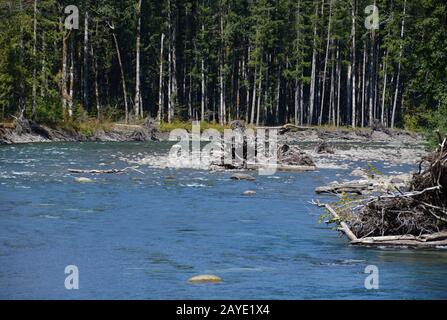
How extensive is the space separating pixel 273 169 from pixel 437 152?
61.7ft

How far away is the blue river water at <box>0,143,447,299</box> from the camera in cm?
1490

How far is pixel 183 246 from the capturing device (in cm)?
1894

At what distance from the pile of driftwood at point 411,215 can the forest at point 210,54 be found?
42.1 m

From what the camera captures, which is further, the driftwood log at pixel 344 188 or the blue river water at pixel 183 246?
the driftwood log at pixel 344 188

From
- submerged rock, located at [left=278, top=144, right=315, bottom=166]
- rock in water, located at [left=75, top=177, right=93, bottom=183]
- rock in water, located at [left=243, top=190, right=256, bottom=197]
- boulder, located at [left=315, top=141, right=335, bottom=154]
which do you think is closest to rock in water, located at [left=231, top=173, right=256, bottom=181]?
submerged rock, located at [left=278, top=144, right=315, bottom=166]

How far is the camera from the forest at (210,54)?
214 ft

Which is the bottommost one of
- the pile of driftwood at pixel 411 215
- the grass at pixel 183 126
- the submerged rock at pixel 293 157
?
the grass at pixel 183 126

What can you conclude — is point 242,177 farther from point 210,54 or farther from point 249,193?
point 210,54

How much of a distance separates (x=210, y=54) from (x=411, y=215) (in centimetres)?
6345

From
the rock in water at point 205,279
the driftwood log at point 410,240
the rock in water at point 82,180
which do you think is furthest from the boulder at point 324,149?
the rock in water at point 205,279

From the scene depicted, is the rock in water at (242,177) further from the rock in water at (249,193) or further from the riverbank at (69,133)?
the riverbank at (69,133)
